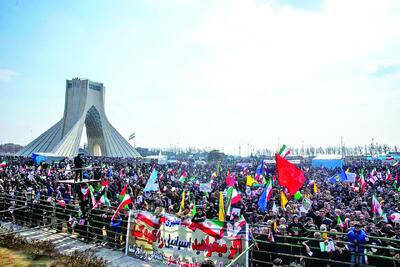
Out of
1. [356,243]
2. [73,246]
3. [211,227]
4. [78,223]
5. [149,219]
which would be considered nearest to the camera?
[356,243]

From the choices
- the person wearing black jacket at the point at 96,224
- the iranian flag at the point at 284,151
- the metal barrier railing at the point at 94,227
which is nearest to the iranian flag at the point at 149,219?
the metal barrier railing at the point at 94,227

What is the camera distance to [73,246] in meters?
9.74

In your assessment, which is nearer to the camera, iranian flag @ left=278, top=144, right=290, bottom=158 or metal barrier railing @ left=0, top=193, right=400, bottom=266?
metal barrier railing @ left=0, top=193, right=400, bottom=266

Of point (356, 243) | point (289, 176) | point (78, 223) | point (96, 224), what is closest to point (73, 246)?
point (78, 223)

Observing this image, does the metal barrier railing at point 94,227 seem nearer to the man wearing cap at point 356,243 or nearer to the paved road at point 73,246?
the man wearing cap at point 356,243

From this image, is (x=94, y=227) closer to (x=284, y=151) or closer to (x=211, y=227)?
(x=211, y=227)

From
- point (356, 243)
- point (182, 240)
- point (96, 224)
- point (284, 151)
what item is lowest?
point (96, 224)

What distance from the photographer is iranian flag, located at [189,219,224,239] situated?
7.41 metres

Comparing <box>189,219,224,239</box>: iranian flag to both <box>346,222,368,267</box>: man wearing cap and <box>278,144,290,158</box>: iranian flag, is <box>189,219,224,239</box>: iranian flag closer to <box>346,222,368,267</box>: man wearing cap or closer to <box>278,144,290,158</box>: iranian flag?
<box>346,222,368,267</box>: man wearing cap

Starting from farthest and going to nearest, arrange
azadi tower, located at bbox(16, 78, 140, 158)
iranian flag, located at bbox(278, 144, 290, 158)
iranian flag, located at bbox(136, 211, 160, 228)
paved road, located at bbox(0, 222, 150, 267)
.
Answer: azadi tower, located at bbox(16, 78, 140, 158) < iranian flag, located at bbox(278, 144, 290, 158) < iranian flag, located at bbox(136, 211, 160, 228) < paved road, located at bbox(0, 222, 150, 267)

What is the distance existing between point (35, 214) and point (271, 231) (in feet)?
30.6

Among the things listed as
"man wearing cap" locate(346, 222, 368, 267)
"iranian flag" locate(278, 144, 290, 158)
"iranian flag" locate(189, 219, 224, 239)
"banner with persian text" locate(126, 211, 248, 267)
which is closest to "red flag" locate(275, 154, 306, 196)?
"iranian flag" locate(278, 144, 290, 158)

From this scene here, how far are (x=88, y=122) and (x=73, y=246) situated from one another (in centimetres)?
6780

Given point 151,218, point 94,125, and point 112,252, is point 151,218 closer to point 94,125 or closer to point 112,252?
point 112,252
